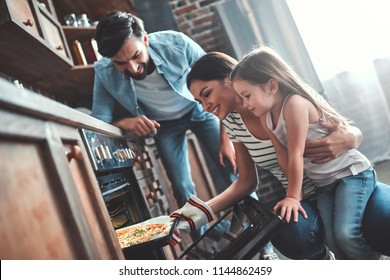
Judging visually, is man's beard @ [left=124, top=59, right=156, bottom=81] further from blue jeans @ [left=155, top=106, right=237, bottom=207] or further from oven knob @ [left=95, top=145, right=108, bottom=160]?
oven knob @ [left=95, top=145, right=108, bottom=160]

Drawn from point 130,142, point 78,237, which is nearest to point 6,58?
point 130,142

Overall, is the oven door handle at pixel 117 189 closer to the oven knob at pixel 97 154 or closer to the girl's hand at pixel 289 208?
the oven knob at pixel 97 154

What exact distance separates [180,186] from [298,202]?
2.07 ft

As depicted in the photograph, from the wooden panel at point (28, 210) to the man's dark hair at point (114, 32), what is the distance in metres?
0.61

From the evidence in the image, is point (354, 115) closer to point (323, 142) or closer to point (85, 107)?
point (323, 142)

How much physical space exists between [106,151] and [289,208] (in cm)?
51

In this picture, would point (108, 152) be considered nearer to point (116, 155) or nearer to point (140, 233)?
point (116, 155)

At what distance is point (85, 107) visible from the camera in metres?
1.69

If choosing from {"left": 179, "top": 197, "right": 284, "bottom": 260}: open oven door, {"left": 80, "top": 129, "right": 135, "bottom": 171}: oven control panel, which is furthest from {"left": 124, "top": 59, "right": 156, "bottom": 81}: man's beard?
{"left": 179, "top": 197, "right": 284, "bottom": 260}: open oven door

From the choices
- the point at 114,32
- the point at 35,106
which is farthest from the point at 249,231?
the point at 114,32

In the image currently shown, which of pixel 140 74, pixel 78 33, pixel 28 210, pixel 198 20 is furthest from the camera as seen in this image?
pixel 198 20

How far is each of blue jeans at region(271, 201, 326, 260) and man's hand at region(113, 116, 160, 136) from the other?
1.81 feet

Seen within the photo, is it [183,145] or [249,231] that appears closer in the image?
[249,231]

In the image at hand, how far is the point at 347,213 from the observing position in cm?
79
